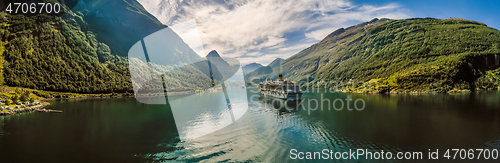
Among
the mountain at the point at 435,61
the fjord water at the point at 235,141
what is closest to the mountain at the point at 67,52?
the fjord water at the point at 235,141

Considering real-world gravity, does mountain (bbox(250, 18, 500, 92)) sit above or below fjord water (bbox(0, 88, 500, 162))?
above

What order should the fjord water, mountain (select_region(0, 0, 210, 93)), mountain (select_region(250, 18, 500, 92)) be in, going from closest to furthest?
1. the fjord water
2. mountain (select_region(0, 0, 210, 93))
3. mountain (select_region(250, 18, 500, 92))

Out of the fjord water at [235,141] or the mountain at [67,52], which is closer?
the fjord water at [235,141]

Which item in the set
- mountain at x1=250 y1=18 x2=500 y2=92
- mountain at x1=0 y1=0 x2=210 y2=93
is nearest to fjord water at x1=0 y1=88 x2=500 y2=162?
mountain at x1=0 y1=0 x2=210 y2=93

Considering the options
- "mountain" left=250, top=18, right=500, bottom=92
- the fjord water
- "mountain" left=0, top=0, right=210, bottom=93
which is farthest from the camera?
"mountain" left=250, top=18, right=500, bottom=92

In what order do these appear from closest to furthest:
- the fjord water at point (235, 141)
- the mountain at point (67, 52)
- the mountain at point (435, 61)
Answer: the fjord water at point (235, 141)
the mountain at point (67, 52)
the mountain at point (435, 61)

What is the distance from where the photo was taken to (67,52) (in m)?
118

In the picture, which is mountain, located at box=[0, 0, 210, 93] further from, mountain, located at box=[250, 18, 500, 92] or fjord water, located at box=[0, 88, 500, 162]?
mountain, located at box=[250, 18, 500, 92]

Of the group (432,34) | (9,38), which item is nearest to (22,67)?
(9,38)

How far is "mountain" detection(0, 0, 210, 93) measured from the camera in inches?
3541

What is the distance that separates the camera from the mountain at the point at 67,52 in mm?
89938

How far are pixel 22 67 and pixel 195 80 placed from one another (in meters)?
119

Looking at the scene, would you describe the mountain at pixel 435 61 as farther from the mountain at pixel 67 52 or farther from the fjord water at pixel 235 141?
the mountain at pixel 67 52

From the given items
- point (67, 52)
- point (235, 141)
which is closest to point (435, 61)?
point (235, 141)
